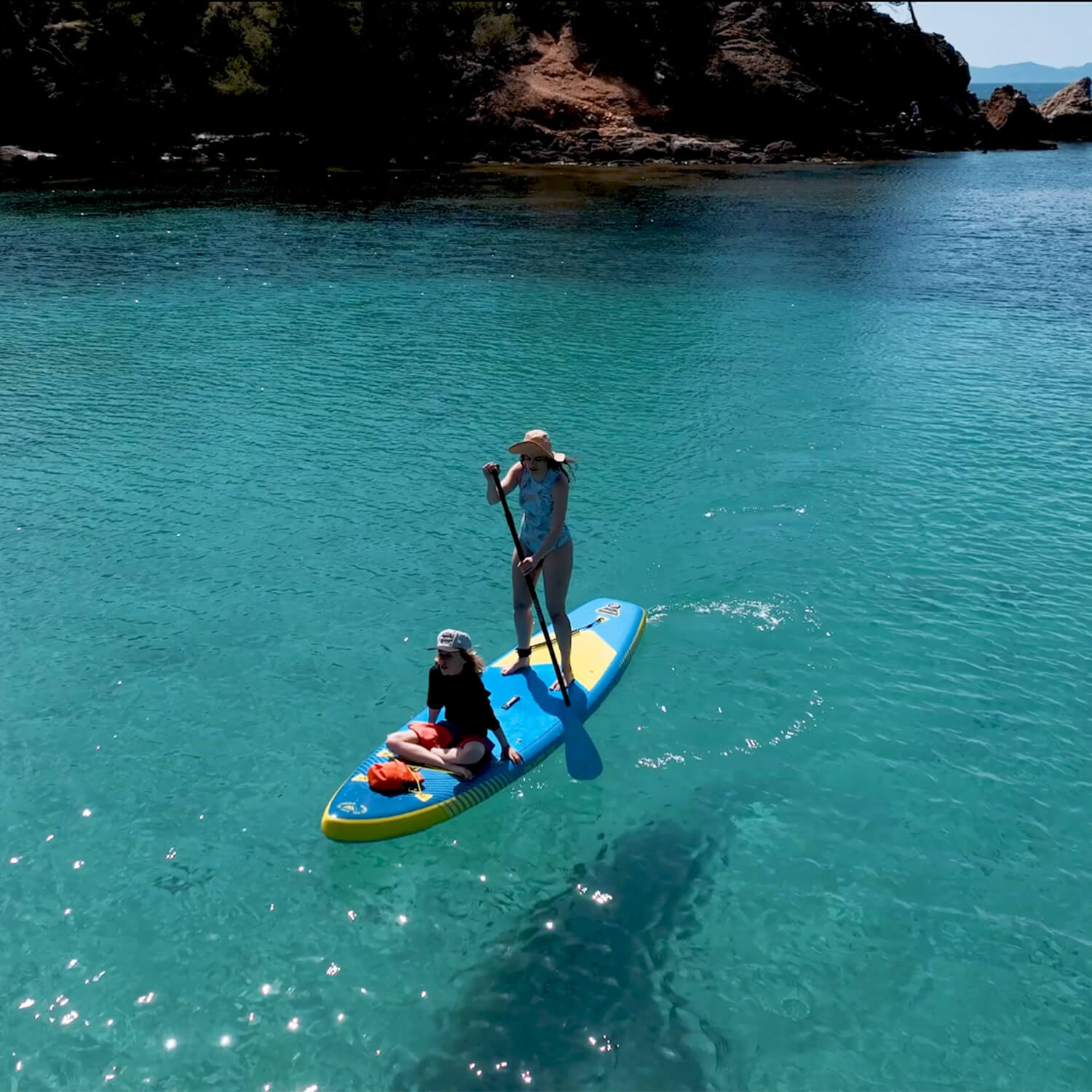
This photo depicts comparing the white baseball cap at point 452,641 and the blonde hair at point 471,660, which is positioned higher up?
the white baseball cap at point 452,641

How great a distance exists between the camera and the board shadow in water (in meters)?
6.75

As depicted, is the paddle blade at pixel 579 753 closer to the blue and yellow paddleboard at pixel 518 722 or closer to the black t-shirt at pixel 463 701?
the blue and yellow paddleboard at pixel 518 722

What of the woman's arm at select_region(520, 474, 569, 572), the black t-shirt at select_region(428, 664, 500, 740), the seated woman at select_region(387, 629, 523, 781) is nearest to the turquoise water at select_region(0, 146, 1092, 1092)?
the seated woman at select_region(387, 629, 523, 781)

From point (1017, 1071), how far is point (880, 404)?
1560 centimetres

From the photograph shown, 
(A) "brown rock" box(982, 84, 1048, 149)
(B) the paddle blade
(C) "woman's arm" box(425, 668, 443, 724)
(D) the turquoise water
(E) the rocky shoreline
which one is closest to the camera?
(D) the turquoise water

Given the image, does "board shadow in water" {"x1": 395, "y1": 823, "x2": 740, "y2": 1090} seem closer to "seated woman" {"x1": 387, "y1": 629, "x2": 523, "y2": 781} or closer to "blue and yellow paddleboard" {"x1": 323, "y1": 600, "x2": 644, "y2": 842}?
"blue and yellow paddleboard" {"x1": 323, "y1": 600, "x2": 644, "y2": 842}

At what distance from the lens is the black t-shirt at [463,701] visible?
8.59m

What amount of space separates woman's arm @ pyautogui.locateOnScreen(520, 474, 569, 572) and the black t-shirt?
4.95 feet

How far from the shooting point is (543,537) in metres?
9.61

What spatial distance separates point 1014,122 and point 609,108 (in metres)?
43.3

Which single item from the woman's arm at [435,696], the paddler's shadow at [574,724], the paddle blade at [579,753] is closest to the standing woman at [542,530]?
the paddler's shadow at [574,724]

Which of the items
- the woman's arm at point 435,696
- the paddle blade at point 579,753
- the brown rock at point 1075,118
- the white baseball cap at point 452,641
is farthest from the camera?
the brown rock at point 1075,118

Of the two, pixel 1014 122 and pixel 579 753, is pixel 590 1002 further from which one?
pixel 1014 122

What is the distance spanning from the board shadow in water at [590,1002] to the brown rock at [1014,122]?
3784 inches
